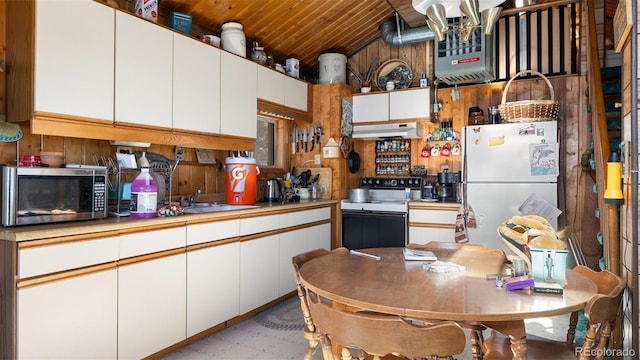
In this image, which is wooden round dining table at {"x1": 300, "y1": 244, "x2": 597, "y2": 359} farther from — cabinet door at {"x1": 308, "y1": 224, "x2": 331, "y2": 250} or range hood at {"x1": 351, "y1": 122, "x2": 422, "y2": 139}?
range hood at {"x1": 351, "y1": 122, "x2": 422, "y2": 139}

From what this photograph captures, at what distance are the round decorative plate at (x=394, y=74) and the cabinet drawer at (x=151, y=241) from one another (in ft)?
10.3

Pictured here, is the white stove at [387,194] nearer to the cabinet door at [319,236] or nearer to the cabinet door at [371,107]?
the cabinet door at [319,236]

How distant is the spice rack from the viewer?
468 cm

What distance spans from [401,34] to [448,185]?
1.80m

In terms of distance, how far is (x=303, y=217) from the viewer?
3.86 m

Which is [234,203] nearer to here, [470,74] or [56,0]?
[56,0]

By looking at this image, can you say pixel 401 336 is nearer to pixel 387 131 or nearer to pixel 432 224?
pixel 432 224

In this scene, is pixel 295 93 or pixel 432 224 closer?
pixel 432 224

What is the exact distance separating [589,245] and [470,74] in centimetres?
199

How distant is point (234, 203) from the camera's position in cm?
349

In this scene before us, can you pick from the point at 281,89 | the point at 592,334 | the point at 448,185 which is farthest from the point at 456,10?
the point at 448,185

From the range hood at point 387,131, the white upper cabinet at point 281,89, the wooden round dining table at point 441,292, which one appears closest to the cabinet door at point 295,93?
the white upper cabinet at point 281,89

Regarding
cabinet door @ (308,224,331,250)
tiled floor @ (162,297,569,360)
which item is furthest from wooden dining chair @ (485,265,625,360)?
cabinet door @ (308,224,331,250)

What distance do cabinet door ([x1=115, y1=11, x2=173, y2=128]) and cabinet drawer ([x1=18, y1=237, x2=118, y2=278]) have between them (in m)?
0.83
